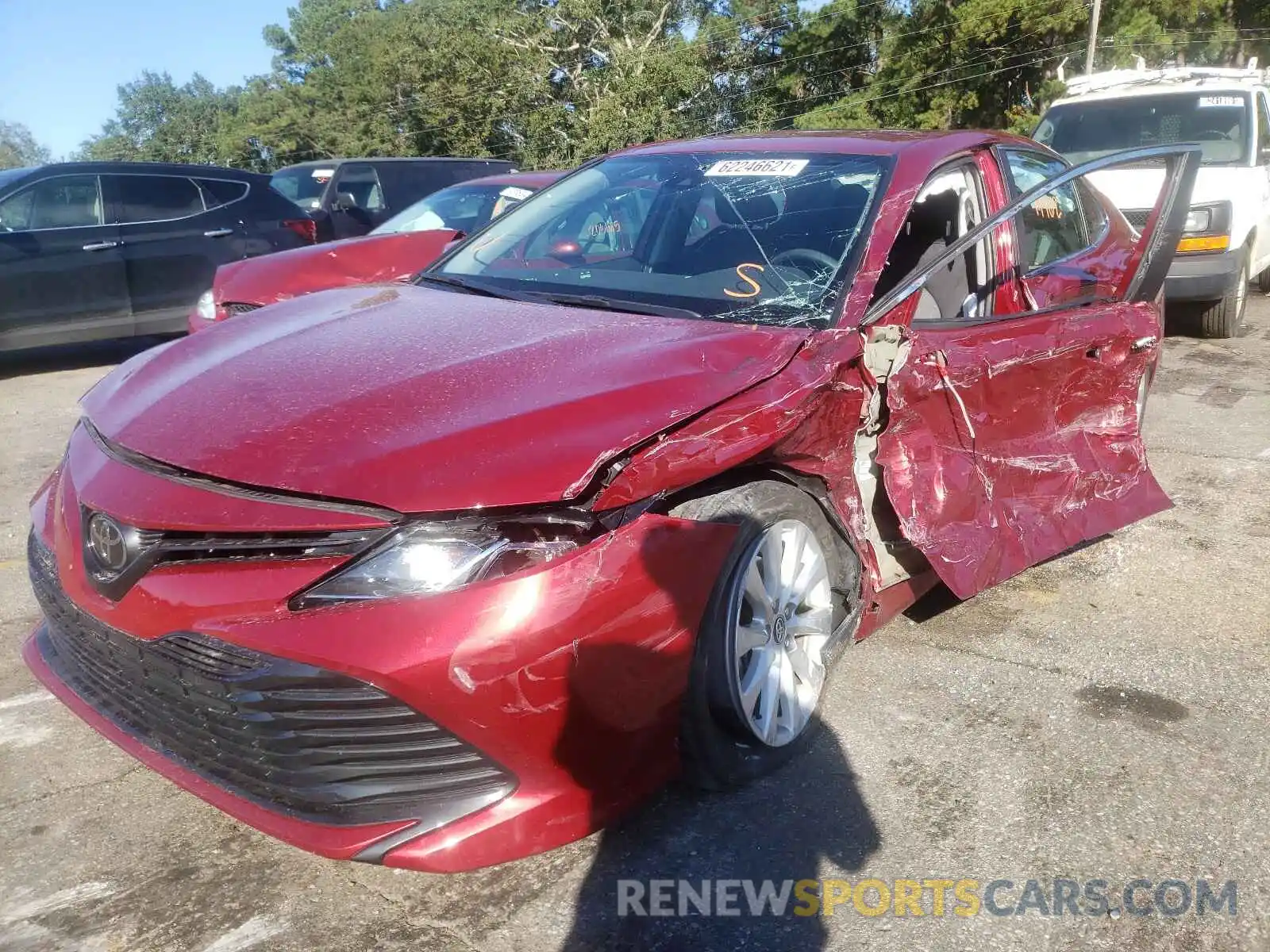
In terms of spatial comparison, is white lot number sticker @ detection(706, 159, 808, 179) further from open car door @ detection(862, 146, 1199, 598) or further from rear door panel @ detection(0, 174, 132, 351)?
rear door panel @ detection(0, 174, 132, 351)

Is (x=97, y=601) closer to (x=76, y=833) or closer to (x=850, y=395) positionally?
(x=76, y=833)

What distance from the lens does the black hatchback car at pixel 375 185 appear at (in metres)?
11.4

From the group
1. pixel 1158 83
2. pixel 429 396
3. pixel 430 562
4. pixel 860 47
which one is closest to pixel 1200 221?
pixel 1158 83

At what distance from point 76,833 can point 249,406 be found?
107 centimetres

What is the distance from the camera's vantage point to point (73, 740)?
9.78ft

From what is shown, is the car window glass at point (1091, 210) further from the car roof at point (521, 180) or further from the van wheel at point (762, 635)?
the car roof at point (521, 180)

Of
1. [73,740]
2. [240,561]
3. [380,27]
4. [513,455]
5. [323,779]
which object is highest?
[380,27]

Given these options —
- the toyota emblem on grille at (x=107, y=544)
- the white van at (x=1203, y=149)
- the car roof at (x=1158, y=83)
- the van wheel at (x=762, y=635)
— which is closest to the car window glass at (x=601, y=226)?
the van wheel at (x=762, y=635)

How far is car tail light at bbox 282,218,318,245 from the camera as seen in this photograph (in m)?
9.73

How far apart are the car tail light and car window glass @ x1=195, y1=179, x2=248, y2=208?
430 mm

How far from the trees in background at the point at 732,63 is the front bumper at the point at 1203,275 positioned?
19.5 m

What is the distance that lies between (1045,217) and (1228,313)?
496 centimetres

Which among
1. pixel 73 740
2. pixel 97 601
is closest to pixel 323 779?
pixel 97 601

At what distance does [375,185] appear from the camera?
12.5 metres
